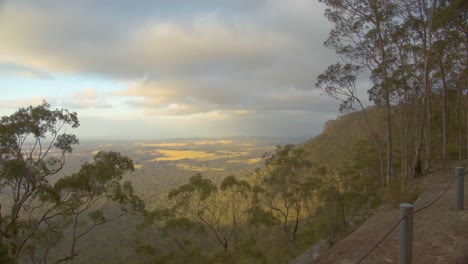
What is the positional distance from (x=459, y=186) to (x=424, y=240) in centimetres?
158

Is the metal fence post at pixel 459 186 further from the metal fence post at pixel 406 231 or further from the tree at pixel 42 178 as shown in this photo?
the tree at pixel 42 178

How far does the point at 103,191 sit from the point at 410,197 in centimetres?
1455

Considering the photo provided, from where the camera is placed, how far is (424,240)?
6082mm

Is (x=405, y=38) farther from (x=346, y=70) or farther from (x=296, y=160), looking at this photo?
(x=296, y=160)

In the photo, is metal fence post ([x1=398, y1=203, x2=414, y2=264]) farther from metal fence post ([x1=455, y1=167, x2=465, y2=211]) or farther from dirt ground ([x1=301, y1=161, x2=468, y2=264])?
metal fence post ([x1=455, y1=167, x2=465, y2=211])

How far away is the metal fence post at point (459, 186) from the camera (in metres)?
6.39

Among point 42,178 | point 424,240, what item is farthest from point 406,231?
point 42,178

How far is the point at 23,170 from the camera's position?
14.5 meters

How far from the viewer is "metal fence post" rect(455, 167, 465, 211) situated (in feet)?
21.0

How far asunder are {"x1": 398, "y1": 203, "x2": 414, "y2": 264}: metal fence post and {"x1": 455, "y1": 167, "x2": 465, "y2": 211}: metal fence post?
10.6 feet

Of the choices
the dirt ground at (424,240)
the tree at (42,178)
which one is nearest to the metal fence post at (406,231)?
the dirt ground at (424,240)

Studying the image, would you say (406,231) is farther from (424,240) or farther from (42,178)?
(42,178)

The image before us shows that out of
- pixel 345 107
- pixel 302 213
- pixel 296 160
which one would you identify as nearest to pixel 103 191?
pixel 296 160

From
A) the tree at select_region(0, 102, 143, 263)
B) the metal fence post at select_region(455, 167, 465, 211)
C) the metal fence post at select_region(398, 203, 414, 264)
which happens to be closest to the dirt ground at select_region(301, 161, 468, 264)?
the metal fence post at select_region(455, 167, 465, 211)
